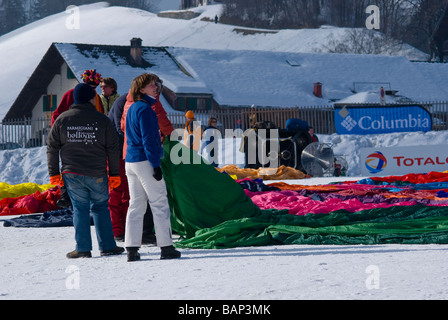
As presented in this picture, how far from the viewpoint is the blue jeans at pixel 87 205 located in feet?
23.9

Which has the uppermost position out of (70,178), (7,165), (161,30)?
(161,30)

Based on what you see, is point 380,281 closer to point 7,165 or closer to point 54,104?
point 7,165

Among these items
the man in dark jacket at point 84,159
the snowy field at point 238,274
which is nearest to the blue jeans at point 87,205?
the man in dark jacket at point 84,159

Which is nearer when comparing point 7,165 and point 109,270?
point 109,270

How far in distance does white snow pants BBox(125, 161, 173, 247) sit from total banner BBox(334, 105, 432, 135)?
21.6 m

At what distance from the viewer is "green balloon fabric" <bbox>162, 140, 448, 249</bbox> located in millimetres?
7777

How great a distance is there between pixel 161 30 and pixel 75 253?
101 m

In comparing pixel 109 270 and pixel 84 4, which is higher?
pixel 84 4

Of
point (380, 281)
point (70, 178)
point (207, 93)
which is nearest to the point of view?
point (380, 281)

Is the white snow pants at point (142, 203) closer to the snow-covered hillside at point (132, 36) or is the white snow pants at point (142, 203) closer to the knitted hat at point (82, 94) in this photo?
the knitted hat at point (82, 94)

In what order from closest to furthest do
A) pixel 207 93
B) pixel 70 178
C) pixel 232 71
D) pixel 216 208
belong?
pixel 70 178
pixel 216 208
pixel 207 93
pixel 232 71

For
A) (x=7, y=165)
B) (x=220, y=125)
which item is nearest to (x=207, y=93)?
(x=220, y=125)

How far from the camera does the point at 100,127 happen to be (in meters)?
7.32
